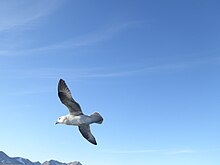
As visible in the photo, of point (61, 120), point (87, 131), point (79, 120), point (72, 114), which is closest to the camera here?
point (79, 120)

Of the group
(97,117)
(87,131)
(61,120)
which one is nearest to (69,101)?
(61,120)

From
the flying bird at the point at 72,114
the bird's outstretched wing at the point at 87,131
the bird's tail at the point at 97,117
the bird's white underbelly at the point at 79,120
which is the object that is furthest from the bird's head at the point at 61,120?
the bird's tail at the point at 97,117

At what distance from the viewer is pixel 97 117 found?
125ft

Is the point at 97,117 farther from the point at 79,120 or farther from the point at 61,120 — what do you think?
the point at 61,120

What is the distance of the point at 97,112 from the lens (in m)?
38.6

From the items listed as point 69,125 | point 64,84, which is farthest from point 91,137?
point 64,84

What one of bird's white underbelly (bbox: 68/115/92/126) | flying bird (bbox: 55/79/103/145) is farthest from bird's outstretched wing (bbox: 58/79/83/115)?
bird's white underbelly (bbox: 68/115/92/126)

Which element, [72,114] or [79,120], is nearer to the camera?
[79,120]

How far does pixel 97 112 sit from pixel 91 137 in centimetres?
649

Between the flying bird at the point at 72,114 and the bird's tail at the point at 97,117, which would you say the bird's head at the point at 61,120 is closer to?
the flying bird at the point at 72,114

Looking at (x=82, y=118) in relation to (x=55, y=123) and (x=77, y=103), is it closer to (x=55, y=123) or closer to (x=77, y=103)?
(x=77, y=103)

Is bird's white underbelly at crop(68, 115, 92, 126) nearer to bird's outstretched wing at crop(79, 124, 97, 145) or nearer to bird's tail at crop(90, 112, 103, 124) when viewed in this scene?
bird's tail at crop(90, 112, 103, 124)

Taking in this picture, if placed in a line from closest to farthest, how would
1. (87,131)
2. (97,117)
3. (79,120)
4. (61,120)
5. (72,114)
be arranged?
1. (97,117)
2. (79,120)
3. (72,114)
4. (61,120)
5. (87,131)

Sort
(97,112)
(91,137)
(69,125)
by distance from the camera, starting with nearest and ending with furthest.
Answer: (97,112) → (69,125) → (91,137)
